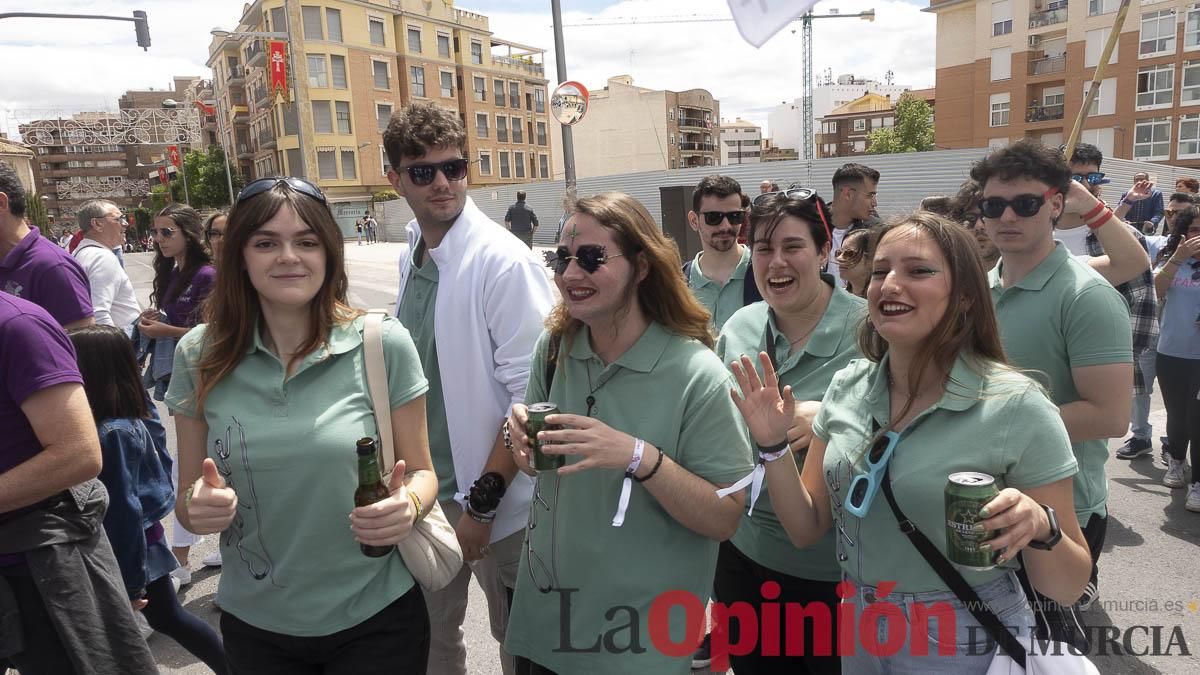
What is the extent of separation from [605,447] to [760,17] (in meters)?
1.44

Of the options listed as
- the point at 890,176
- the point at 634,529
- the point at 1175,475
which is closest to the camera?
the point at 634,529

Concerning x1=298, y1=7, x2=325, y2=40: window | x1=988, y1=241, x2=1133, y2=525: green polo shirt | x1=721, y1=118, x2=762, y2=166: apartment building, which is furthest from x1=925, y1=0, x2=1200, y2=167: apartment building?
x1=721, y1=118, x2=762, y2=166: apartment building

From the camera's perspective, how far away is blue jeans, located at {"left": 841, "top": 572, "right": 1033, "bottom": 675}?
175cm

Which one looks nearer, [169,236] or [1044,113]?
→ [169,236]

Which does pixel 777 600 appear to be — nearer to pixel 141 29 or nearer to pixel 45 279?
pixel 45 279

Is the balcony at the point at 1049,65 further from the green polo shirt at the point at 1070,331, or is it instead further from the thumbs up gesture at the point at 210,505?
the thumbs up gesture at the point at 210,505

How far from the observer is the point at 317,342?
6.93 feet

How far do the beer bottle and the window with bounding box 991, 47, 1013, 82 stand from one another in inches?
2212

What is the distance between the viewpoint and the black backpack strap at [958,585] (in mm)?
1699

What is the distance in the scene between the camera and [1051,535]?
65.1 inches

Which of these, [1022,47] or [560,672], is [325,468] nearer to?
[560,672]

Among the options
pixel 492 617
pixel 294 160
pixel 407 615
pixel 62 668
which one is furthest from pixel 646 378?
pixel 294 160

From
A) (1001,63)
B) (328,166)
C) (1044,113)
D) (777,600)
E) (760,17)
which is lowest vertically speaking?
(777,600)

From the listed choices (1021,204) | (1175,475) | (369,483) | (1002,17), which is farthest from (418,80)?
(369,483)
